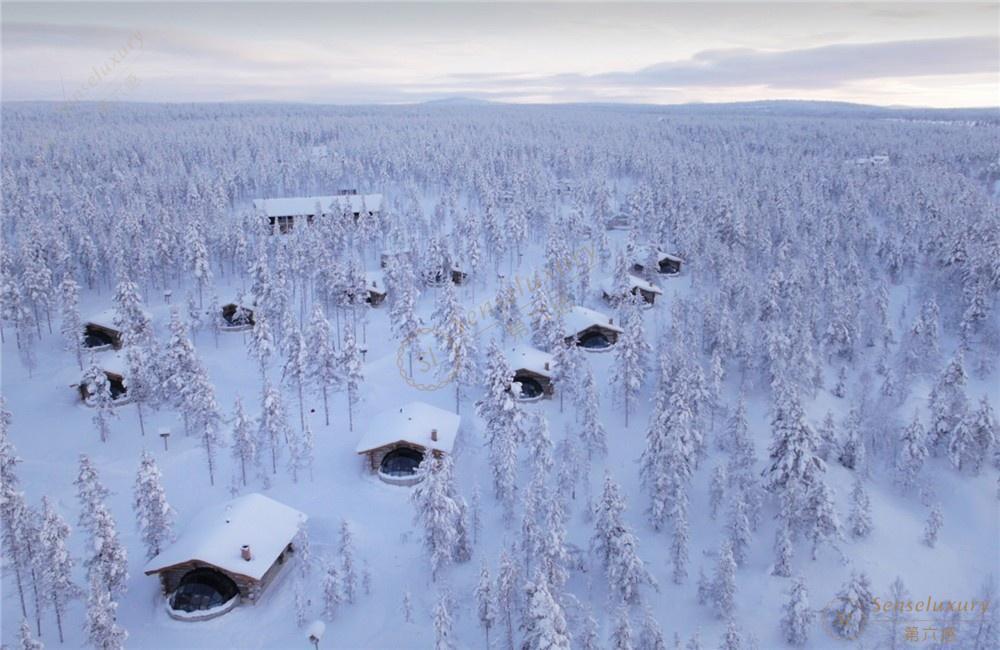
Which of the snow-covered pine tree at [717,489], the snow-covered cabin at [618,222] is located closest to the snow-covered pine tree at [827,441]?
the snow-covered pine tree at [717,489]

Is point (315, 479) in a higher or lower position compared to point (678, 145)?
lower

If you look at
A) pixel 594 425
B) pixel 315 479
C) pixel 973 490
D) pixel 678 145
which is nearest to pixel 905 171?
pixel 678 145

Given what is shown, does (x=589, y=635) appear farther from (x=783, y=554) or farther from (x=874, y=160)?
(x=874, y=160)

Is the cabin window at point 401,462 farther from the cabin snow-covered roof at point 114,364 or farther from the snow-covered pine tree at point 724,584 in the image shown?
the cabin snow-covered roof at point 114,364

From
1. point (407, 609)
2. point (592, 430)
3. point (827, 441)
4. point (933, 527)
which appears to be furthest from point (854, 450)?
point (407, 609)

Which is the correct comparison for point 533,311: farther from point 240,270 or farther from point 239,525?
point 240,270
